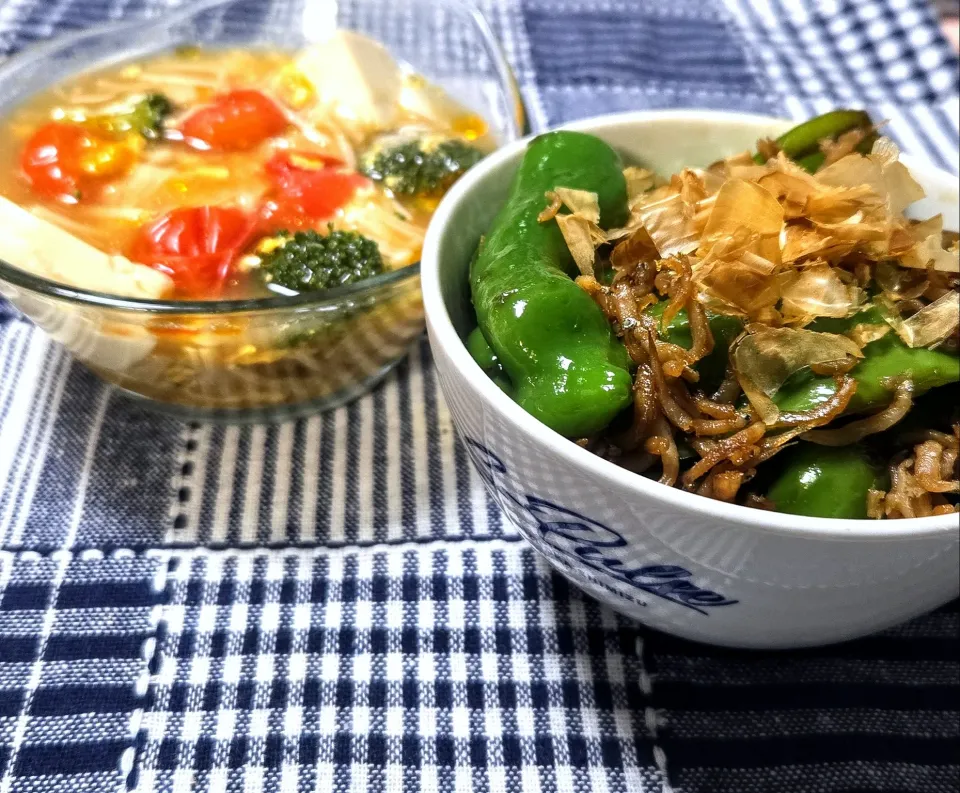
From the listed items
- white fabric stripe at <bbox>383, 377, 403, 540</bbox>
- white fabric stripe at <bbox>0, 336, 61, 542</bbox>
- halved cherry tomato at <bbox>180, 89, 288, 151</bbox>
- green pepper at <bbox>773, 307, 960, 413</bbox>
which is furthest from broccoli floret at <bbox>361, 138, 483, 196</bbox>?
green pepper at <bbox>773, 307, 960, 413</bbox>

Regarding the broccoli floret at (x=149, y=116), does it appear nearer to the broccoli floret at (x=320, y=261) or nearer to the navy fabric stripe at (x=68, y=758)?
the broccoli floret at (x=320, y=261)

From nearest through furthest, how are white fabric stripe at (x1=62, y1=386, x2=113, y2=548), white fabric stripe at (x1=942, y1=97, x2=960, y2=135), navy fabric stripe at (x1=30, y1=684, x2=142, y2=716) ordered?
navy fabric stripe at (x1=30, y1=684, x2=142, y2=716) < white fabric stripe at (x1=62, y1=386, x2=113, y2=548) < white fabric stripe at (x1=942, y1=97, x2=960, y2=135)

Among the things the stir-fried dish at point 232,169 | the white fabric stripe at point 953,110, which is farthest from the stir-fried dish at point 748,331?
the white fabric stripe at point 953,110

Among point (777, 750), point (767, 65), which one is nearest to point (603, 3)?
point (767, 65)

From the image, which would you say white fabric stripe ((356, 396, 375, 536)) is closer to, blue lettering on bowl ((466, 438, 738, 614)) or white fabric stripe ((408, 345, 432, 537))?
white fabric stripe ((408, 345, 432, 537))

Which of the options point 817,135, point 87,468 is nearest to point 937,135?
point 817,135

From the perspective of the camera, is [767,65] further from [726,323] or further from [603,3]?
[726,323]
